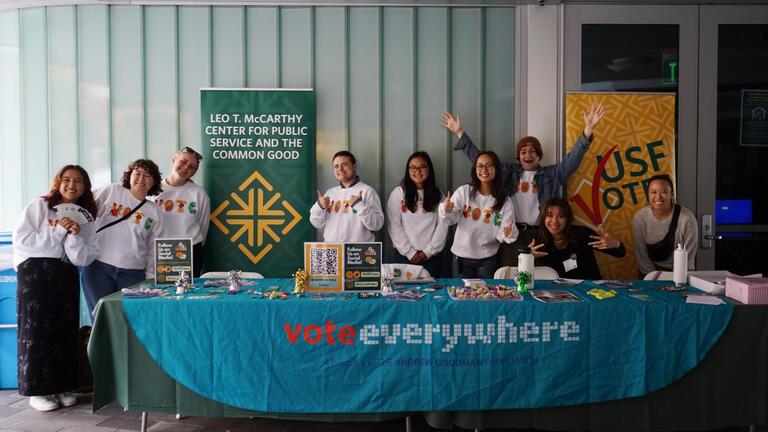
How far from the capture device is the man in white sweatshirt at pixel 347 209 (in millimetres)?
3922

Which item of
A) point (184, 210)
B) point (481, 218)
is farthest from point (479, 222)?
point (184, 210)

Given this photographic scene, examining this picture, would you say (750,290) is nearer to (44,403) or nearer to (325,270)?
(325,270)

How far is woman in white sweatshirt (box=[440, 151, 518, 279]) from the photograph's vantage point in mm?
3781

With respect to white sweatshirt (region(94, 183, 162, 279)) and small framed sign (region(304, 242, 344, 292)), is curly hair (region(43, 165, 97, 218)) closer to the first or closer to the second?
white sweatshirt (region(94, 183, 162, 279))

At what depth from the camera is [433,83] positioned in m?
4.32

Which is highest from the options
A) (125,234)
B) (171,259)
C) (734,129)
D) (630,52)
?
(630,52)

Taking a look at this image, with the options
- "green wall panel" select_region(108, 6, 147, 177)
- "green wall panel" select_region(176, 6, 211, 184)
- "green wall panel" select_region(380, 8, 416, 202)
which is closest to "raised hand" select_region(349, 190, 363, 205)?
"green wall panel" select_region(380, 8, 416, 202)

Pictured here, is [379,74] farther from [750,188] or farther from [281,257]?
[750,188]

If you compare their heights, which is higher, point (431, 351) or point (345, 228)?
point (345, 228)

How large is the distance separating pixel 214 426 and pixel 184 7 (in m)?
3.43

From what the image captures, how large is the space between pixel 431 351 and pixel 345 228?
66.0 inches

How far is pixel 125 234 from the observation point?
11.6 feet

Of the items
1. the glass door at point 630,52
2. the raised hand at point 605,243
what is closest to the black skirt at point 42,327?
the raised hand at point 605,243

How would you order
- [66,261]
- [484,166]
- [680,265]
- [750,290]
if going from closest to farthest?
[750,290] → [680,265] → [66,261] → [484,166]
